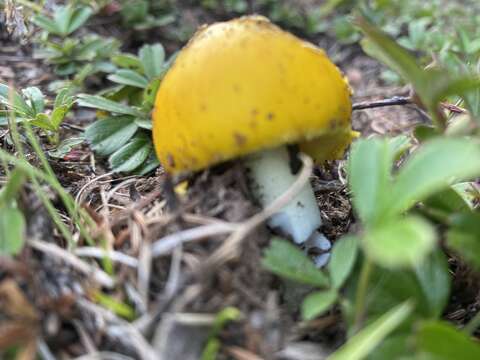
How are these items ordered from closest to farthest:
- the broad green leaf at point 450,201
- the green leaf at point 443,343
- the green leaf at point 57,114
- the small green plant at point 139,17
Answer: the green leaf at point 443,343 → the broad green leaf at point 450,201 → the green leaf at point 57,114 → the small green plant at point 139,17

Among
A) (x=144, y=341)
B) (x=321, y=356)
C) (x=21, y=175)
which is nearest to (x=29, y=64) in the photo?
(x=21, y=175)

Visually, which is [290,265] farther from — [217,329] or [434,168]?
[434,168]

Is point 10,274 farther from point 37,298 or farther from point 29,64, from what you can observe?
point 29,64

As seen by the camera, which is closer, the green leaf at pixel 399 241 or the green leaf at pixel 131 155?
the green leaf at pixel 399 241

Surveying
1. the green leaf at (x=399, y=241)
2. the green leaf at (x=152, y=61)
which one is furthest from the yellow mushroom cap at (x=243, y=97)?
the green leaf at (x=152, y=61)

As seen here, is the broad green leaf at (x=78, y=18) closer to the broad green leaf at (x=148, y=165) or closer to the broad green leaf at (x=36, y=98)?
the broad green leaf at (x=36, y=98)

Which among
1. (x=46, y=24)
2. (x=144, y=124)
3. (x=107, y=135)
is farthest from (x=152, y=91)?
(x=46, y=24)
